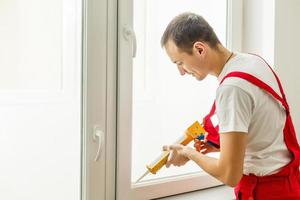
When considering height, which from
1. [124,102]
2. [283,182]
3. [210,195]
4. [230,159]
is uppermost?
[124,102]

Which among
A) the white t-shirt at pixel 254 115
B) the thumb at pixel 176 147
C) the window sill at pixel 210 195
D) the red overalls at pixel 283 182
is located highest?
the white t-shirt at pixel 254 115

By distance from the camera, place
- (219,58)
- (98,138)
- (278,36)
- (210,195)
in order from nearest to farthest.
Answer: (219,58)
(98,138)
(210,195)
(278,36)

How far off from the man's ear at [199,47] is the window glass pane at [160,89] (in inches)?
17.1

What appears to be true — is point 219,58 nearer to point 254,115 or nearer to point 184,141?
point 254,115

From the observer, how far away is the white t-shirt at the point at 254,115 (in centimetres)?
94

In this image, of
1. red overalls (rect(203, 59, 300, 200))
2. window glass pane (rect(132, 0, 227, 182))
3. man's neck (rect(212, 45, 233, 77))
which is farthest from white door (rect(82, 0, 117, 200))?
red overalls (rect(203, 59, 300, 200))

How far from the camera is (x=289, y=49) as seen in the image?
5.71ft

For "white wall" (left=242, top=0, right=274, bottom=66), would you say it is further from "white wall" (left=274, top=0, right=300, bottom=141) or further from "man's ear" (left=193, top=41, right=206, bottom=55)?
"man's ear" (left=193, top=41, right=206, bottom=55)

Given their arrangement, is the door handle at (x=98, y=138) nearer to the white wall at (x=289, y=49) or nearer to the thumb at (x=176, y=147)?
the thumb at (x=176, y=147)

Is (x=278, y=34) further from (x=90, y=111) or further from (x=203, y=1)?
(x=90, y=111)

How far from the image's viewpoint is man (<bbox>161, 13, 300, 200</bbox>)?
0.94 meters
